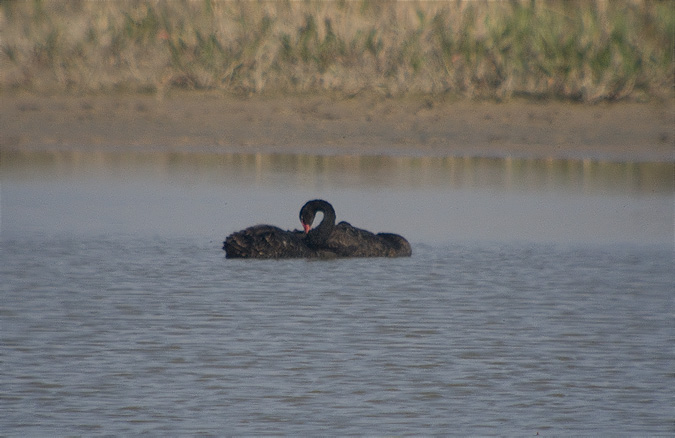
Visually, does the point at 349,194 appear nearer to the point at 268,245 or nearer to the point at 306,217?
the point at 306,217

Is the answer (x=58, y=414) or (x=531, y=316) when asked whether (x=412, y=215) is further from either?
(x=58, y=414)

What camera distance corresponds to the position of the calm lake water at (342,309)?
6219 millimetres

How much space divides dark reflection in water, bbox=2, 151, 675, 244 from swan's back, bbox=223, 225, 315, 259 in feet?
3.46

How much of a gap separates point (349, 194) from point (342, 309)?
5.34m

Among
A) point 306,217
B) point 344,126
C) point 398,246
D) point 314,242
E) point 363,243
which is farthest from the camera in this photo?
point 344,126

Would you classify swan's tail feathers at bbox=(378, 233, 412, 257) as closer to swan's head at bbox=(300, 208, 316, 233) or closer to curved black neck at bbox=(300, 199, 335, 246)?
curved black neck at bbox=(300, 199, 335, 246)

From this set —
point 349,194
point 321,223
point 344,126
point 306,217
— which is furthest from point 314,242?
point 344,126

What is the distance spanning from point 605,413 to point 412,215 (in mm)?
6731

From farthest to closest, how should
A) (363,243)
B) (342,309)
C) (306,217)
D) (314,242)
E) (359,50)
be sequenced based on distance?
(359,50) → (306,217) → (314,242) → (363,243) → (342,309)

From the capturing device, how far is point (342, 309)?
863cm

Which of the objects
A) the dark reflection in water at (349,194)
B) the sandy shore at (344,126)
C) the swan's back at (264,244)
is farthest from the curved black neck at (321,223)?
the sandy shore at (344,126)

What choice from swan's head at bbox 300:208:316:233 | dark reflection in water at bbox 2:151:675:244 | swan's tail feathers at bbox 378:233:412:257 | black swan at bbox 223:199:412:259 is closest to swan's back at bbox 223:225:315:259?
black swan at bbox 223:199:412:259

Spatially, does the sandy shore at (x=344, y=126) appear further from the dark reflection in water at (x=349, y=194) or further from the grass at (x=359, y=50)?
the grass at (x=359, y=50)

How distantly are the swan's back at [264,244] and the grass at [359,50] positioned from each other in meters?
8.43
